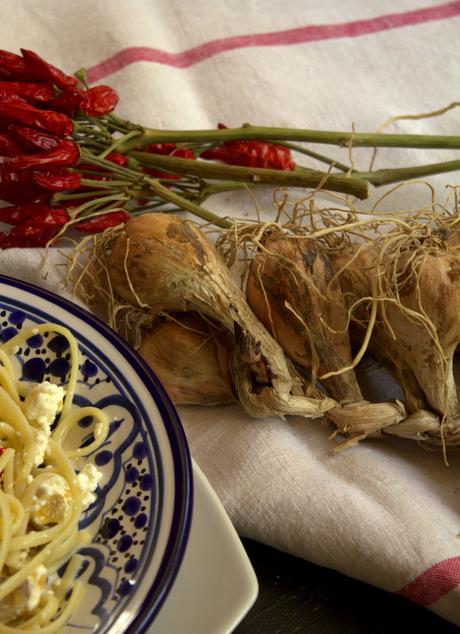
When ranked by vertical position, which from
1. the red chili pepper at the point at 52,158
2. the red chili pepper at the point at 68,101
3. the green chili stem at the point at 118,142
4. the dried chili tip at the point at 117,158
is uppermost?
the red chili pepper at the point at 68,101

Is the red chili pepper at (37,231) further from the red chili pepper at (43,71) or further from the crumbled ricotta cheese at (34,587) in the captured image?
the crumbled ricotta cheese at (34,587)

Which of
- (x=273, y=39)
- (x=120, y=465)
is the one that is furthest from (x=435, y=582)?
(x=273, y=39)

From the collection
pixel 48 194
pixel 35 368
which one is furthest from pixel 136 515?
pixel 48 194

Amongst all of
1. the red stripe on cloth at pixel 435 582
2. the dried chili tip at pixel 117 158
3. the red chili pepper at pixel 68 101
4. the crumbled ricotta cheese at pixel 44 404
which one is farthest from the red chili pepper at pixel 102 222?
the red stripe on cloth at pixel 435 582

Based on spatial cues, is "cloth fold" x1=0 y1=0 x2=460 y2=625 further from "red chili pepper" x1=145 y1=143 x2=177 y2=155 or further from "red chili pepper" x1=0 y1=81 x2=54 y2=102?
"red chili pepper" x1=0 y1=81 x2=54 y2=102

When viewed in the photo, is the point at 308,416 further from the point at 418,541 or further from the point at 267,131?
the point at 267,131
